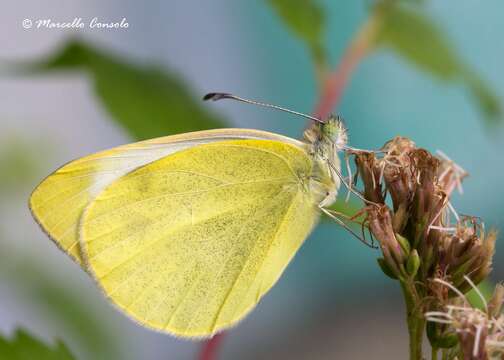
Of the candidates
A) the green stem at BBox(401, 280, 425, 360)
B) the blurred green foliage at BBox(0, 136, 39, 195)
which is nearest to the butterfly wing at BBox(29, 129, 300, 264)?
the green stem at BBox(401, 280, 425, 360)

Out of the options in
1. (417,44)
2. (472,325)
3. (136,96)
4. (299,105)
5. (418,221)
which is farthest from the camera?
(299,105)

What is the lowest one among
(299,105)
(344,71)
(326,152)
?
(326,152)

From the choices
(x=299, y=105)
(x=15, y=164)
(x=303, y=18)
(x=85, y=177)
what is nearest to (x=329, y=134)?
(x=303, y=18)

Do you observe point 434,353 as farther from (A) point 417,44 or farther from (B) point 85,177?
(A) point 417,44

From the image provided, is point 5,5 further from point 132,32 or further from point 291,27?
point 291,27

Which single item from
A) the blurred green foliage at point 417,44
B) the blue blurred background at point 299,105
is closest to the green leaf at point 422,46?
the blurred green foliage at point 417,44

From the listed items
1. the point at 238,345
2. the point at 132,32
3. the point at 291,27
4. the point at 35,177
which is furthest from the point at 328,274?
the point at 291,27
